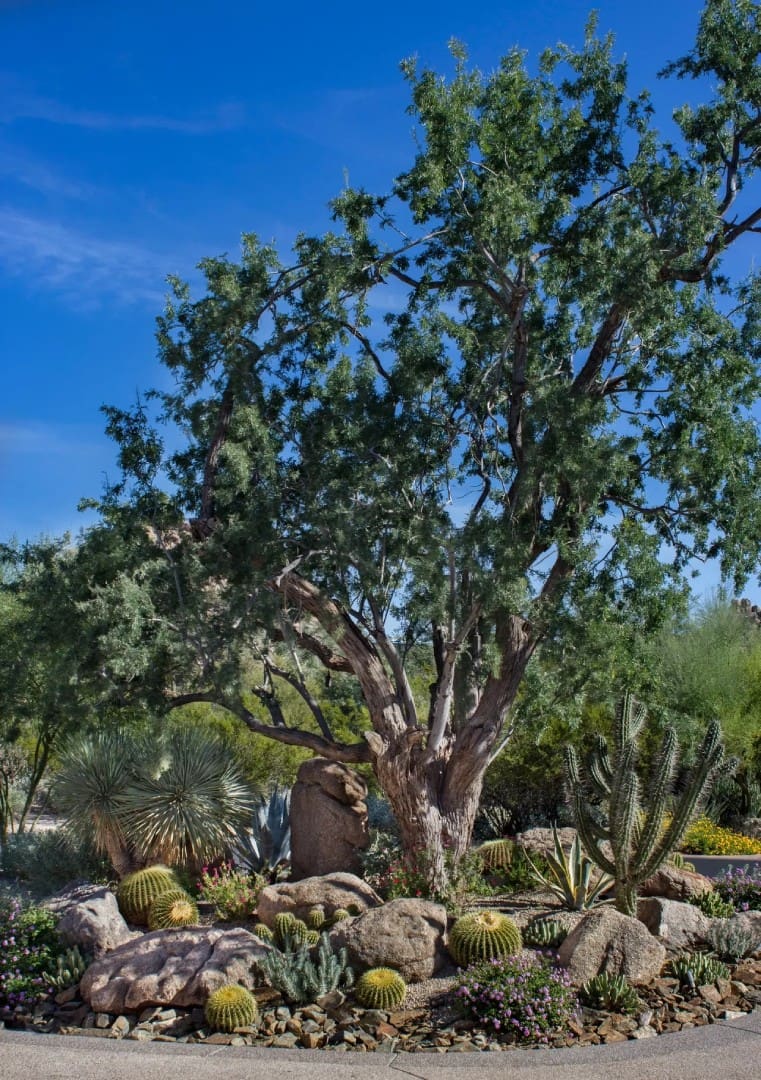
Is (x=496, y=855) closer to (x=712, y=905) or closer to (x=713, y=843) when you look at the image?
(x=712, y=905)

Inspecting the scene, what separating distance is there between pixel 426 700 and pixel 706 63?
1473 centimetres

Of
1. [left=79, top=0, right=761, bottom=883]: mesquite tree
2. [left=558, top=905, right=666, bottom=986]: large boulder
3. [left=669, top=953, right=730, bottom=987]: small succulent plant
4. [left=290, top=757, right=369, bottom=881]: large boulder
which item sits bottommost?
[left=669, top=953, right=730, bottom=987]: small succulent plant

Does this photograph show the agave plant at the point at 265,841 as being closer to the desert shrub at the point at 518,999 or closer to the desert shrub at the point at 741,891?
the desert shrub at the point at 518,999

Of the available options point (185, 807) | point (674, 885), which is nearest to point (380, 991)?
point (674, 885)

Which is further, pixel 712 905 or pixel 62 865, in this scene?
pixel 62 865

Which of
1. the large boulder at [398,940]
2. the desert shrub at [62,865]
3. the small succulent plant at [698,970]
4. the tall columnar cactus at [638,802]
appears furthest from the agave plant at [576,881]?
the desert shrub at [62,865]

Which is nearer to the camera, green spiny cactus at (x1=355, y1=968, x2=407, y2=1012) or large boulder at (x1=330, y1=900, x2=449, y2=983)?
green spiny cactus at (x1=355, y1=968, x2=407, y2=1012)

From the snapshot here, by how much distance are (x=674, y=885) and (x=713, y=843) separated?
20.2 ft

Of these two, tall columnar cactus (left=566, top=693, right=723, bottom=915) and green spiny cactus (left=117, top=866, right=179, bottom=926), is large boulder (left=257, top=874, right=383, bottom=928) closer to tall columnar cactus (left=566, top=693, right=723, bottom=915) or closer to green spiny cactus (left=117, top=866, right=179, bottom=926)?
green spiny cactus (left=117, top=866, right=179, bottom=926)

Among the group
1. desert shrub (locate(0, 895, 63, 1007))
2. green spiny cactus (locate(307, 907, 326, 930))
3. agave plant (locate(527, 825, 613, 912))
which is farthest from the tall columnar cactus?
desert shrub (locate(0, 895, 63, 1007))

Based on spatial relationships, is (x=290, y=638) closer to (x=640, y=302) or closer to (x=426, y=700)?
(x=640, y=302)

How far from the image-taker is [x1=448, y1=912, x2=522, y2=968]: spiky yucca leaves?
9.08 metres

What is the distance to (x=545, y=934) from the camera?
9.65m

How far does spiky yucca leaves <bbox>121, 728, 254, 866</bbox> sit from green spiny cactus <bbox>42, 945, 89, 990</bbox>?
3296 mm
